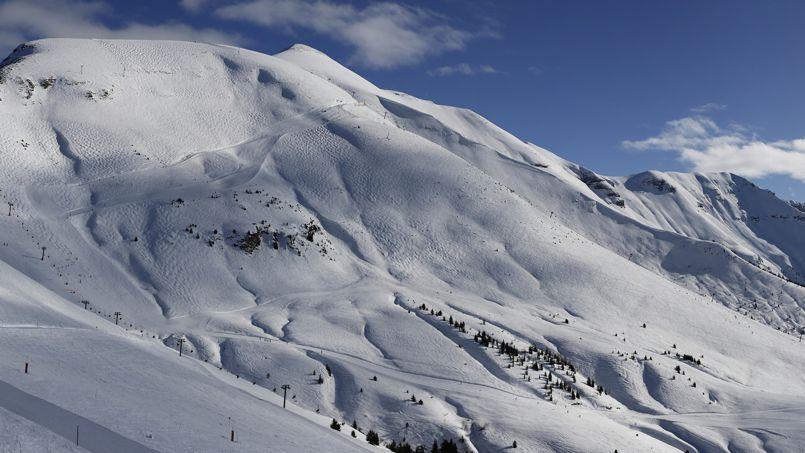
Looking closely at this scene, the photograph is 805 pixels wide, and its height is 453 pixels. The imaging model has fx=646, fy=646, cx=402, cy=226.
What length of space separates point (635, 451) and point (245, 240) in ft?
162

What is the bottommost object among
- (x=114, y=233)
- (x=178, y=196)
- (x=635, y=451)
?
(x=635, y=451)

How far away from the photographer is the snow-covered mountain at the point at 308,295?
86.7ft

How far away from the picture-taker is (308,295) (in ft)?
231

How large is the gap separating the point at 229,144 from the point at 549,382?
71.4m

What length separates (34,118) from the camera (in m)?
95.2

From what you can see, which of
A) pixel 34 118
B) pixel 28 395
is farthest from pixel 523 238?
pixel 28 395

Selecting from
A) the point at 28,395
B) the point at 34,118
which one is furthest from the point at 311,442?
the point at 34,118

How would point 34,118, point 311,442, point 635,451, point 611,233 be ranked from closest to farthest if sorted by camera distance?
point 311,442, point 635,451, point 34,118, point 611,233

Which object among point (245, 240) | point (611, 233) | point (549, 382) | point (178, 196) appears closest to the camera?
point (549, 382)

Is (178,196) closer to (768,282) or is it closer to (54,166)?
(54,166)

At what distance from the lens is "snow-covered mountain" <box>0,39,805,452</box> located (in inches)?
1040

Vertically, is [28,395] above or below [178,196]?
below

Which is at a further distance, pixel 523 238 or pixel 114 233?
pixel 523 238

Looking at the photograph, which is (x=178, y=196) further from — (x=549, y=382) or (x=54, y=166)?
(x=549, y=382)
